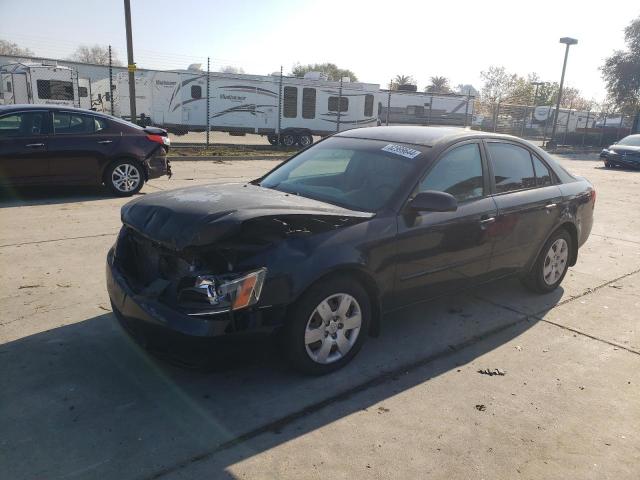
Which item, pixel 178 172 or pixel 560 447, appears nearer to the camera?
pixel 560 447

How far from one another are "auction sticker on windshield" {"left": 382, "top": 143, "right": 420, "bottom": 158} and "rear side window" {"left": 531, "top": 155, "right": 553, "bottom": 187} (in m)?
1.61

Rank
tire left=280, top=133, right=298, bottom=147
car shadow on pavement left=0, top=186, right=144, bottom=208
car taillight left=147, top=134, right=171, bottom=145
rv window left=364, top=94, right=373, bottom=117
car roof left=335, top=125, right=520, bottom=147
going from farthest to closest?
rv window left=364, top=94, right=373, bottom=117
tire left=280, top=133, right=298, bottom=147
car taillight left=147, top=134, right=171, bottom=145
car shadow on pavement left=0, top=186, right=144, bottom=208
car roof left=335, top=125, right=520, bottom=147

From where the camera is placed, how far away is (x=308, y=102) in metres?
23.4

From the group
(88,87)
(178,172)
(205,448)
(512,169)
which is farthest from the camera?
(88,87)

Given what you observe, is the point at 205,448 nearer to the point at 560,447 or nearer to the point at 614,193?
the point at 560,447

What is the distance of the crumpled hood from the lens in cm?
298

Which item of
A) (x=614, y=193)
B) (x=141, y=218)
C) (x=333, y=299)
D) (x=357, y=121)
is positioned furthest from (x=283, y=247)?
(x=357, y=121)

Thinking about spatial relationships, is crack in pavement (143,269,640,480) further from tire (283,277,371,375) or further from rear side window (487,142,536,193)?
rear side window (487,142,536,193)

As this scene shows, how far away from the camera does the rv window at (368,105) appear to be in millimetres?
25156

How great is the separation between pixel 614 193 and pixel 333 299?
12480mm

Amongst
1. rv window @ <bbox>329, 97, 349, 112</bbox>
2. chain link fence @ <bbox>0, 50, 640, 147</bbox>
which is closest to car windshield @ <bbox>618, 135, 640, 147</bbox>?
chain link fence @ <bbox>0, 50, 640, 147</bbox>

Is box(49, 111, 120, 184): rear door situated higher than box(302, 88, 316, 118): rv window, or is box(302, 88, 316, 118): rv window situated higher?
box(302, 88, 316, 118): rv window

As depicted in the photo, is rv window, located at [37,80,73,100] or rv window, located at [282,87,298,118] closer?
rv window, located at [37,80,73,100]

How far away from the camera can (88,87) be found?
2353 cm
